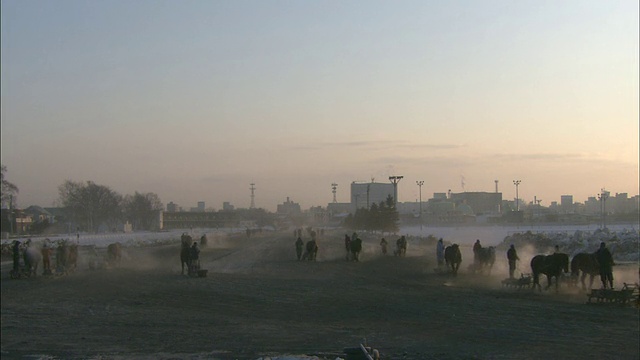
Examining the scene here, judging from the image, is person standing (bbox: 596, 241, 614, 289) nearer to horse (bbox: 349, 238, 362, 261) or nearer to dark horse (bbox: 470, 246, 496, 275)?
dark horse (bbox: 470, 246, 496, 275)

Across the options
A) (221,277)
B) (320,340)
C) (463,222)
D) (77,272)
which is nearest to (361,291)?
(221,277)

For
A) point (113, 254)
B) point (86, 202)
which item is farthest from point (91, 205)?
point (113, 254)

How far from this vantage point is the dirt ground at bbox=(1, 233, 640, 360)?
42.3ft

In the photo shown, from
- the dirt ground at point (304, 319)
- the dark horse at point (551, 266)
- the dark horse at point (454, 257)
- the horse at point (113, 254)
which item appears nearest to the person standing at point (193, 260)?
the dirt ground at point (304, 319)

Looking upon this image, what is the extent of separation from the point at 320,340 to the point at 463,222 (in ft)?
373

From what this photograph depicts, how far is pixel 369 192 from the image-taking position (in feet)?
322

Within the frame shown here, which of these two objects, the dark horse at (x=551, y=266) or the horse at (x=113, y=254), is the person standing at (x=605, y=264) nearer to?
the dark horse at (x=551, y=266)

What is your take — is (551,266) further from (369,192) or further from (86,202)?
(86,202)

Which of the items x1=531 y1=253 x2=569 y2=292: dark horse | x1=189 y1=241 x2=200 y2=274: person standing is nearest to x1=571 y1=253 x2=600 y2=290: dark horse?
x1=531 y1=253 x2=569 y2=292: dark horse

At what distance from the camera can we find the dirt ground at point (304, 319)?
12906 millimetres

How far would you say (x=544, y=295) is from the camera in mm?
21828

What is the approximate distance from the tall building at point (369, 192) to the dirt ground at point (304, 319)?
64337 millimetres

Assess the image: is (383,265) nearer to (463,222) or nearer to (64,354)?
(64,354)

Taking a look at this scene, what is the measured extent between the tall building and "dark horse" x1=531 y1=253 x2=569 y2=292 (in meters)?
66.2
